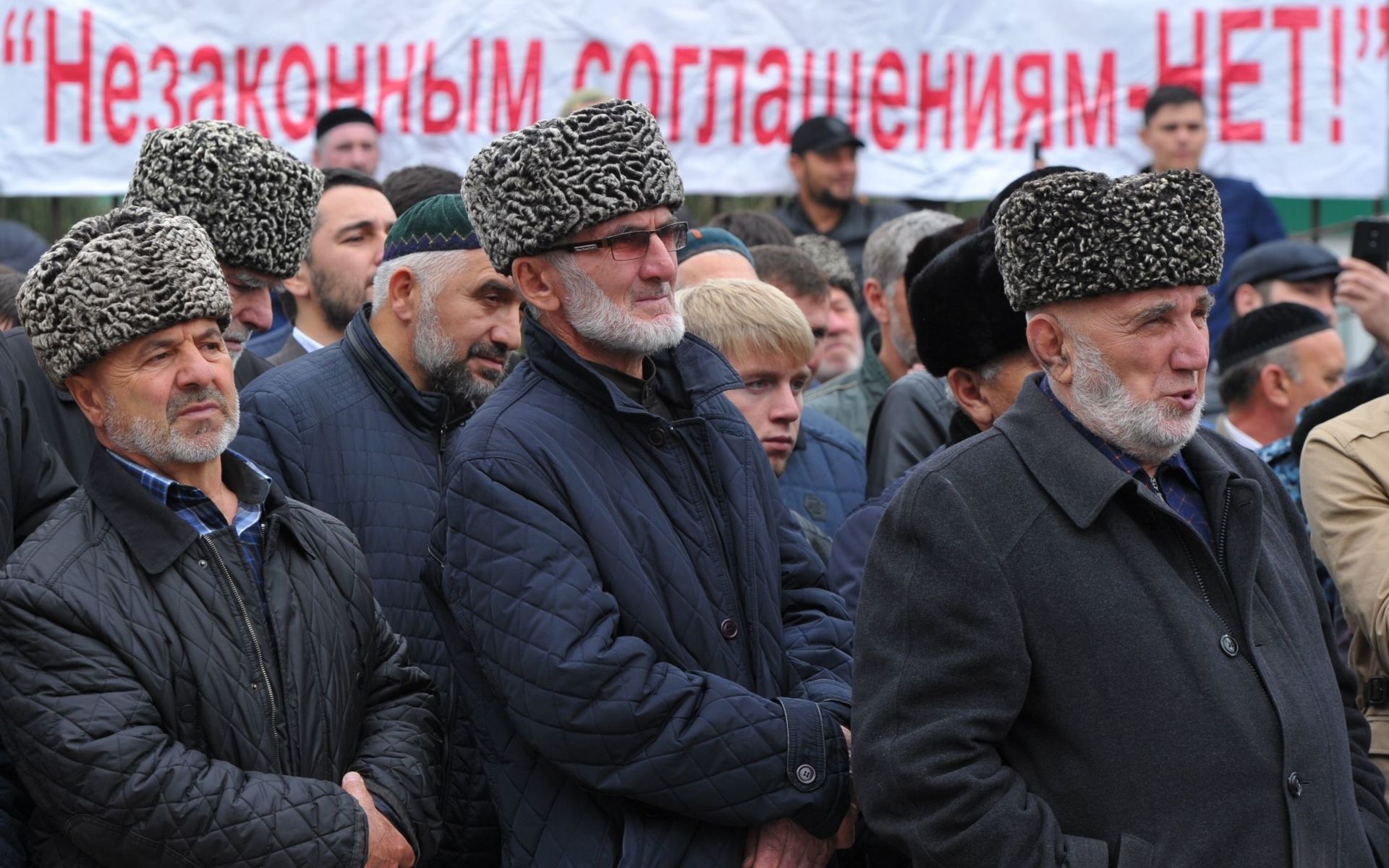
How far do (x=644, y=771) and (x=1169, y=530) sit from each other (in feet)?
3.27

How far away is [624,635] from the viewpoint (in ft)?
10.0

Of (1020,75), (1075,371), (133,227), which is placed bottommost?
(1075,371)

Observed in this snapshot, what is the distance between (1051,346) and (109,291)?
172 centimetres

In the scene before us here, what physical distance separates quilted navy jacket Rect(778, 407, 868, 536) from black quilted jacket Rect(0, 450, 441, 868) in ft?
6.15

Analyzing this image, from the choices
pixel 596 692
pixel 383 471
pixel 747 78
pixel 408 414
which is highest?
pixel 747 78

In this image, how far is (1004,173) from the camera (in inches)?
334

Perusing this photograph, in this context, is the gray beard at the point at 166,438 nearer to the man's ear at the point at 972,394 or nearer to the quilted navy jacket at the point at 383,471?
the quilted navy jacket at the point at 383,471

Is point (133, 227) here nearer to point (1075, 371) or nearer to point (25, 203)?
point (1075, 371)

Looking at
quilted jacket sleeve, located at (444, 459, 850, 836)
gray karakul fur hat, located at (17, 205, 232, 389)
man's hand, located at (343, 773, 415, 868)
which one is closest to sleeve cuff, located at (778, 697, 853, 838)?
quilted jacket sleeve, located at (444, 459, 850, 836)

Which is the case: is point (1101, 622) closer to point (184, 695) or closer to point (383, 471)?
point (184, 695)

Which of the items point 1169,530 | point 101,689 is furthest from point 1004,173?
point 101,689

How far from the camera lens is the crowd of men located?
2863 millimetres

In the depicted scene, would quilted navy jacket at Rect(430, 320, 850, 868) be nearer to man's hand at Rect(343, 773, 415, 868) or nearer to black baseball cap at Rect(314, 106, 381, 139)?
man's hand at Rect(343, 773, 415, 868)

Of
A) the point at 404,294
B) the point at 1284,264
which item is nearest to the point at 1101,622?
the point at 404,294
